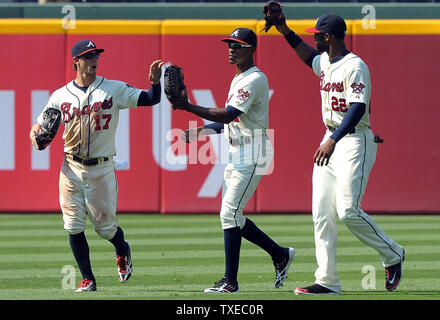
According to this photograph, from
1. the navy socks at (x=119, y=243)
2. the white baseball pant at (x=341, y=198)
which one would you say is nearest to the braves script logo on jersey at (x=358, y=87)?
the white baseball pant at (x=341, y=198)

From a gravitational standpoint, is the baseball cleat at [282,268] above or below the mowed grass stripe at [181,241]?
above

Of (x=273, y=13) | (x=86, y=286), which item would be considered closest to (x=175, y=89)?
(x=273, y=13)

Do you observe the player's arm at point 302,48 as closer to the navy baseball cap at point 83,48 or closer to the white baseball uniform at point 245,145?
the white baseball uniform at point 245,145

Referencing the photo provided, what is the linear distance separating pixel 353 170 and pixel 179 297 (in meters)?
1.43

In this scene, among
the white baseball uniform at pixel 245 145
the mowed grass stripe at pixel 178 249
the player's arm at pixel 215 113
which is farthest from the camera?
the mowed grass stripe at pixel 178 249

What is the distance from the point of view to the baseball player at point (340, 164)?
258 inches

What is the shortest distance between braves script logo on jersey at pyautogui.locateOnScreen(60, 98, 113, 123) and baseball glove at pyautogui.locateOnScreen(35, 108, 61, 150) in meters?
0.05

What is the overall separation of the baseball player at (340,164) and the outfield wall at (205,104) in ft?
19.0

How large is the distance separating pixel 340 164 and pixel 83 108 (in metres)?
1.88

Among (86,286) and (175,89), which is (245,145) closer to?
(175,89)

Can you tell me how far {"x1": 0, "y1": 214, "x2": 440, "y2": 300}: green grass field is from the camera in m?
6.80

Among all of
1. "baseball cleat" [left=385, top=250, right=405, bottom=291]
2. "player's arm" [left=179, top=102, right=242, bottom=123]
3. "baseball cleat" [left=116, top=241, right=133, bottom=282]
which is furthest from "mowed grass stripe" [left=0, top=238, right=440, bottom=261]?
"player's arm" [left=179, top=102, right=242, bottom=123]

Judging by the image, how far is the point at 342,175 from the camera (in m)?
6.57
